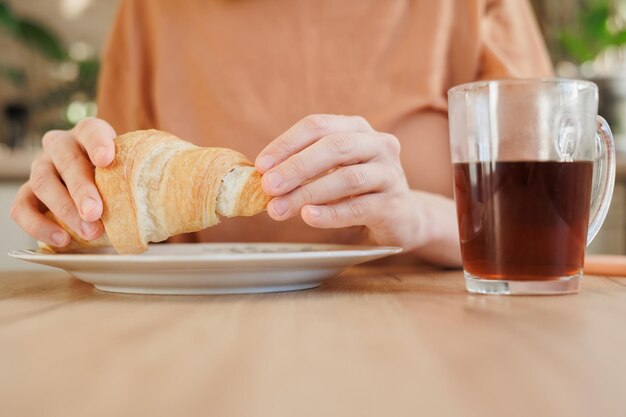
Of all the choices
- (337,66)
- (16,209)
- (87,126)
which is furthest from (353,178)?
(337,66)

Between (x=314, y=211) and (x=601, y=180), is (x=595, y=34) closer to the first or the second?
(x=601, y=180)

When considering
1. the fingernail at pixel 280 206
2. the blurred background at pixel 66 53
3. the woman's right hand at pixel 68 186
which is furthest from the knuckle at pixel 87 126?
the blurred background at pixel 66 53

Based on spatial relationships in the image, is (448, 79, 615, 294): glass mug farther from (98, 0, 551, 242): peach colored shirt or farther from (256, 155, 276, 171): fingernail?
(98, 0, 551, 242): peach colored shirt

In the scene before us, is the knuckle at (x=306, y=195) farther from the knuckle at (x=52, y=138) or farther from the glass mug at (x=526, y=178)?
the knuckle at (x=52, y=138)

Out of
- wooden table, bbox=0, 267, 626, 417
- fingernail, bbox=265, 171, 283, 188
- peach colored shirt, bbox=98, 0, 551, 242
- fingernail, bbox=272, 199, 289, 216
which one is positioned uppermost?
peach colored shirt, bbox=98, 0, 551, 242

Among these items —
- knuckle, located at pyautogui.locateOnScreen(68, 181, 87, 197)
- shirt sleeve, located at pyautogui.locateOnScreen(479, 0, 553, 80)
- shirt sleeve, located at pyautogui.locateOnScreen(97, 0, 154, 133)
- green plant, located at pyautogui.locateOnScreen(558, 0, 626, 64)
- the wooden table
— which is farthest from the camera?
green plant, located at pyautogui.locateOnScreen(558, 0, 626, 64)

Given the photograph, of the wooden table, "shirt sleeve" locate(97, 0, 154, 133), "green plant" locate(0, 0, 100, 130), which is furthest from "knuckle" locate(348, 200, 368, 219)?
"green plant" locate(0, 0, 100, 130)
